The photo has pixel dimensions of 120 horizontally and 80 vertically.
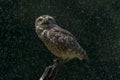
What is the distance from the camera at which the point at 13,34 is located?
23.9 feet

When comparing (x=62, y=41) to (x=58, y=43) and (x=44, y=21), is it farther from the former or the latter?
(x=44, y=21)

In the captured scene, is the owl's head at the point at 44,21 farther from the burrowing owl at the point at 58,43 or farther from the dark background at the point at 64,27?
the dark background at the point at 64,27

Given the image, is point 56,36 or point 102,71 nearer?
point 56,36

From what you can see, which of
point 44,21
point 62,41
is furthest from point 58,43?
point 44,21

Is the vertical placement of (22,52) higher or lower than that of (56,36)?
lower

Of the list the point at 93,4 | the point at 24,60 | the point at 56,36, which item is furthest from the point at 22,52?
the point at 56,36

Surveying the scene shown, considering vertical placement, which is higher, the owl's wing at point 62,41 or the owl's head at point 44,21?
the owl's head at point 44,21

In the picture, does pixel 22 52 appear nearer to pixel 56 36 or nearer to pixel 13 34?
pixel 13 34

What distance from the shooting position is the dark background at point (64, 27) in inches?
283

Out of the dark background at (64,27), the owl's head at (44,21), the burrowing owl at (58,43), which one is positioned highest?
the owl's head at (44,21)

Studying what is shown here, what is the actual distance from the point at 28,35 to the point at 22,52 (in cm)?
21

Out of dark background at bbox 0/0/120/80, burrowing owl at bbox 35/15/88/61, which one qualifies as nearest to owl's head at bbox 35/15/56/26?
burrowing owl at bbox 35/15/88/61

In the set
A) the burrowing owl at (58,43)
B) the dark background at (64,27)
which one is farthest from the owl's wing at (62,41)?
the dark background at (64,27)

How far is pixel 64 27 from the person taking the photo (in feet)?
24.0
